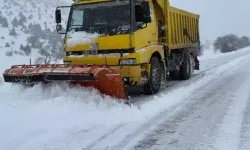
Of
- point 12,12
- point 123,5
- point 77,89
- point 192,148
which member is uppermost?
point 12,12

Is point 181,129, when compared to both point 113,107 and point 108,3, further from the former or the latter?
point 108,3

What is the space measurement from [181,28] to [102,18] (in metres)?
4.09

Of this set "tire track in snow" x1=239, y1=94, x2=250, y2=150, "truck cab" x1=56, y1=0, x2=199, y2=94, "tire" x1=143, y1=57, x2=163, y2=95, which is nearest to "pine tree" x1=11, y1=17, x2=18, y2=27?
"truck cab" x1=56, y1=0, x2=199, y2=94

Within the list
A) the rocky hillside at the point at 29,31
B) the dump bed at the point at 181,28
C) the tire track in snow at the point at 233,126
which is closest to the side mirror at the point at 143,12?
the dump bed at the point at 181,28

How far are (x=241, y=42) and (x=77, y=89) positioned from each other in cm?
4133

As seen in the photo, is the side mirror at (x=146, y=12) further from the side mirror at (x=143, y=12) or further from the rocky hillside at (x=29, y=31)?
the rocky hillside at (x=29, y=31)

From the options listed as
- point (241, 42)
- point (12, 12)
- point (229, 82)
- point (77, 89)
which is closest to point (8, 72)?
point (77, 89)

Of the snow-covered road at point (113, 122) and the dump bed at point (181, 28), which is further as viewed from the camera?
the dump bed at point (181, 28)

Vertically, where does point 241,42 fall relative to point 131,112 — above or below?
above

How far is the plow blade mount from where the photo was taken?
5934 millimetres

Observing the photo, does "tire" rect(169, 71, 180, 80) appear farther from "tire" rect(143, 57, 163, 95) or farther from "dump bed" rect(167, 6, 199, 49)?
"tire" rect(143, 57, 163, 95)

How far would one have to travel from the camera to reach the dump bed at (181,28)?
31.8 ft

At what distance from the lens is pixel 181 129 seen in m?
5.12

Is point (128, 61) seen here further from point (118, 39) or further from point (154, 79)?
point (154, 79)
